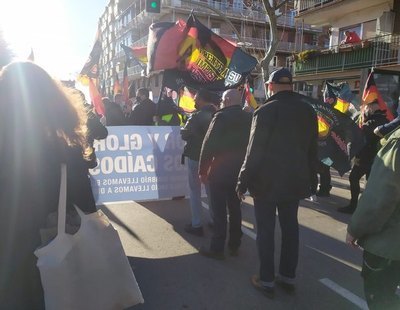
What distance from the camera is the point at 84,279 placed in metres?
1.96

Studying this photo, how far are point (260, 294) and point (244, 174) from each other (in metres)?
1.13

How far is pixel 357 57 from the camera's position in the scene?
18641 millimetres

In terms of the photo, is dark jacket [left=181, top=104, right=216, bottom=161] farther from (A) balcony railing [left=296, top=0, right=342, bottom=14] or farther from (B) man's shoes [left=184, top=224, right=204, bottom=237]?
(A) balcony railing [left=296, top=0, right=342, bottom=14]

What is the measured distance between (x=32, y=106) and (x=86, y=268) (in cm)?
81

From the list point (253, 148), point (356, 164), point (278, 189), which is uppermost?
point (253, 148)

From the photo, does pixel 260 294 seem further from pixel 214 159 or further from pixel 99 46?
pixel 99 46

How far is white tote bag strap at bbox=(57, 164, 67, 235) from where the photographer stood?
1915 millimetres

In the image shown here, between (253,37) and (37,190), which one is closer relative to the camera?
(37,190)

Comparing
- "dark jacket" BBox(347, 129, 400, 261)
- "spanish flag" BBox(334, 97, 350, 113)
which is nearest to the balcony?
"spanish flag" BBox(334, 97, 350, 113)

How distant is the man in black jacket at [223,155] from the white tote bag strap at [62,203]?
248 centimetres

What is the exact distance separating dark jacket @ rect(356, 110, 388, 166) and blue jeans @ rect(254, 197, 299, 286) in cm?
352

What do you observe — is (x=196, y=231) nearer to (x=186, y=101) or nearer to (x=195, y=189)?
(x=195, y=189)

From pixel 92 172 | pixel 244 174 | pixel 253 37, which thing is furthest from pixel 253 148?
pixel 253 37

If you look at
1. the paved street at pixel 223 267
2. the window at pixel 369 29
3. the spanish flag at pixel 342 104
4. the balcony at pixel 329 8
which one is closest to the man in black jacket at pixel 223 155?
the paved street at pixel 223 267
